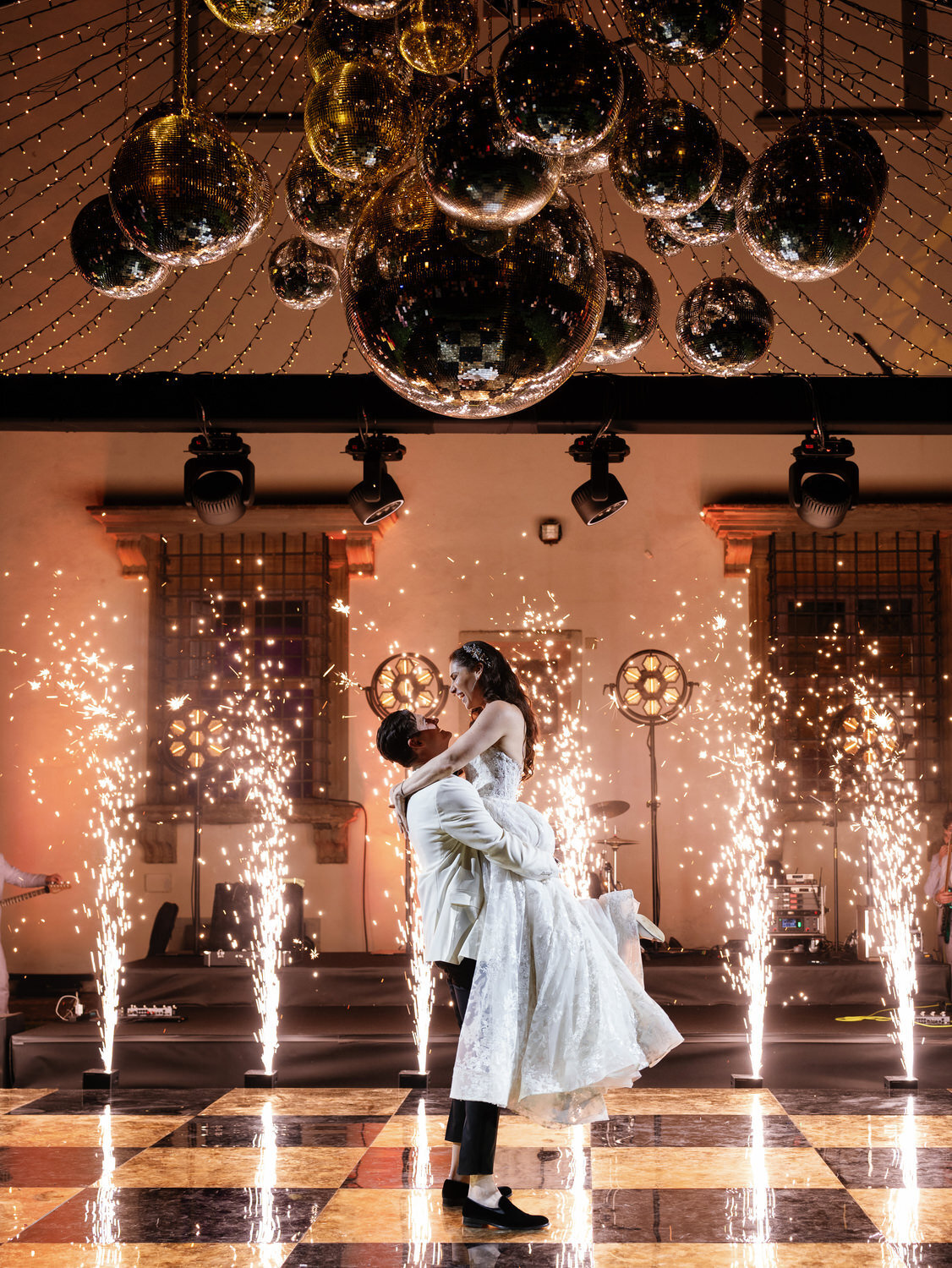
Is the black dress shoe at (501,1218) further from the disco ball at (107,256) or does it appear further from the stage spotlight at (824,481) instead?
the stage spotlight at (824,481)

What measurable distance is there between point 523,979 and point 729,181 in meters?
2.06

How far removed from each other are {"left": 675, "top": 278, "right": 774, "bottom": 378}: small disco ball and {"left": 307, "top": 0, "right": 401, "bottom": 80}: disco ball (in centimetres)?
100

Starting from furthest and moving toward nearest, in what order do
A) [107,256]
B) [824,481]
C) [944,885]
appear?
[944,885]
[824,481]
[107,256]

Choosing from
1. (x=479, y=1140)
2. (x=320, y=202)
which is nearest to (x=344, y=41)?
(x=320, y=202)

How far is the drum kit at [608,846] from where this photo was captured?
24.0ft

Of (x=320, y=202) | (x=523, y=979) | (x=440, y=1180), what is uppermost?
(x=320, y=202)

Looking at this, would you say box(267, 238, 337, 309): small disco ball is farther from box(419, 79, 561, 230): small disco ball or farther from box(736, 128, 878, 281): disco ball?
box(419, 79, 561, 230): small disco ball

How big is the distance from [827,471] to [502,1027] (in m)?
3.18

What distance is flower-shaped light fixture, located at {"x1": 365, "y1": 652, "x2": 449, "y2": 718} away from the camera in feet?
27.1

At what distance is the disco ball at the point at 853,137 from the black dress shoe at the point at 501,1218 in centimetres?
239

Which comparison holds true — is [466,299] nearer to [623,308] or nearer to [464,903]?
[623,308]

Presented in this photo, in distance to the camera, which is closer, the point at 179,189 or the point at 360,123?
the point at 179,189

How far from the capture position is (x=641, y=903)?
816cm

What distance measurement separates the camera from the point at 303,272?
3375mm
